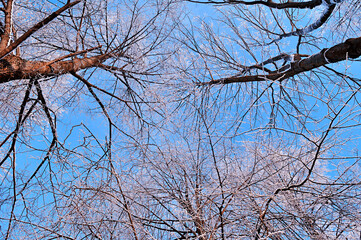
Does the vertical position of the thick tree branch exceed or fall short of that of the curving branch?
it falls short

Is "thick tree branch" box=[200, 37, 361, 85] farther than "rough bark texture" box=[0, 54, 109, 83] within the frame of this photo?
No

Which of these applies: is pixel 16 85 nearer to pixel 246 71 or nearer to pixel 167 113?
pixel 167 113

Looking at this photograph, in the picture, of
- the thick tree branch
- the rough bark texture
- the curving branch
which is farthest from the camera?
the rough bark texture

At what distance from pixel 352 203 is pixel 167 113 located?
225 centimetres

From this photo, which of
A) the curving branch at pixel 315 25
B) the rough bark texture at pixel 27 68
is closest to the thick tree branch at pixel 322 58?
the curving branch at pixel 315 25

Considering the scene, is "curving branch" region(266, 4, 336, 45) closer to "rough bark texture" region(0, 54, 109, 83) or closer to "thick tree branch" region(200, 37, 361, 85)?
"thick tree branch" region(200, 37, 361, 85)

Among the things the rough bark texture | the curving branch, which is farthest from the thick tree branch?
the rough bark texture

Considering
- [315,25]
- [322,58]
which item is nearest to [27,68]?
[322,58]

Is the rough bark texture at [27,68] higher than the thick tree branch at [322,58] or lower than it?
higher

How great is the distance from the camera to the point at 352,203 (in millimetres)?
2123

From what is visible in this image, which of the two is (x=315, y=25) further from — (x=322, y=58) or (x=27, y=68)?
(x=27, y=68)

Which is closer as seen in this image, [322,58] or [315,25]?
[322,58]

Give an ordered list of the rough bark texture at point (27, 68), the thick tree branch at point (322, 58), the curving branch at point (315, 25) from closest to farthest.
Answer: the thick tree branch at point (322, 58)
the curving branch at point (315, 25)
the rough bark texture at point (27, 68)

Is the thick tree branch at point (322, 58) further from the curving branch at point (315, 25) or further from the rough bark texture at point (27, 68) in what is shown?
the rough bark texture at point (27, 68)
